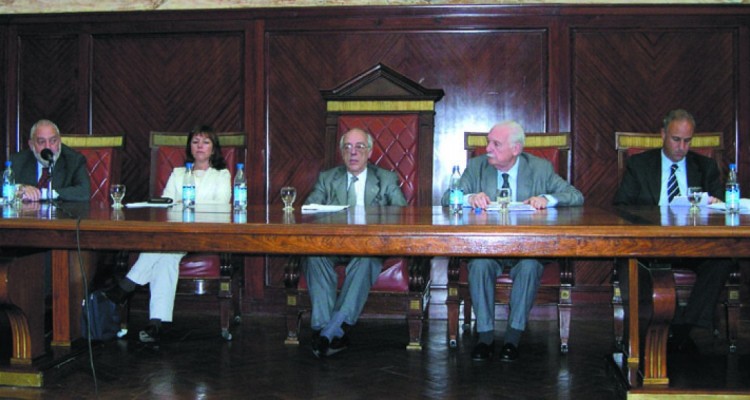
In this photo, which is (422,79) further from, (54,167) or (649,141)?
(54,167)

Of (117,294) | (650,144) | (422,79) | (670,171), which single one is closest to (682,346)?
(670,171)

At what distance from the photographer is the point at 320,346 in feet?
11.5

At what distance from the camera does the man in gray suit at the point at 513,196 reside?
11.5ft

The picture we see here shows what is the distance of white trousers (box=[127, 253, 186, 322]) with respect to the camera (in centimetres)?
382

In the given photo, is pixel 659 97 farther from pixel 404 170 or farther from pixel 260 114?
pixel 260 114

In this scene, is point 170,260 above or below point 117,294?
above

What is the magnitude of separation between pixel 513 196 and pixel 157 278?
6.14ft

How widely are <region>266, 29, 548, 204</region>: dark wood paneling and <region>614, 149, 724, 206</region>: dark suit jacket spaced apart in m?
0.93

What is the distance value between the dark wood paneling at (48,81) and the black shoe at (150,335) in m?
1.99

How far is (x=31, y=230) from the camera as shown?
2.72 meters

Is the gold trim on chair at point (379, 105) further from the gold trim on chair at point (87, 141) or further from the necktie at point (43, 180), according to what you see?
the necktie at point (43, 180)

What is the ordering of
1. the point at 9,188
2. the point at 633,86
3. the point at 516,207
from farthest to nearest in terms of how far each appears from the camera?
the point at 633,86 < the point at 9,188 < the point at 516,207

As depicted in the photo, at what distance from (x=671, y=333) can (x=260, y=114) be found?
285 centimetres

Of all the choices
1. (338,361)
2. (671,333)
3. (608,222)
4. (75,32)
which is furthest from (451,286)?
(75,32)
